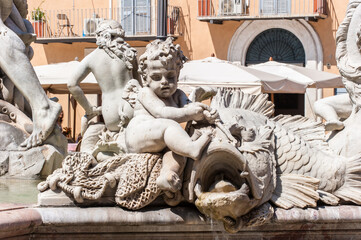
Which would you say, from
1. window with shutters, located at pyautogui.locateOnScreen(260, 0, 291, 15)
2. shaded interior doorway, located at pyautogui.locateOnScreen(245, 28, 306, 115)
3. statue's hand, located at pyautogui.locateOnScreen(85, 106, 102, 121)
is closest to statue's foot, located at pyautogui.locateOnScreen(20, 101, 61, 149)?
statue's hand, located at pyautogui.locateOnScreen(85, 106, 102, 121)

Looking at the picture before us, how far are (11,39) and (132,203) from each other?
3010mm

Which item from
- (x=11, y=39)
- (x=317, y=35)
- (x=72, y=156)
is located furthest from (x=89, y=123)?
(x=317, y=35)

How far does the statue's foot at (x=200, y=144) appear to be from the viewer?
316cm

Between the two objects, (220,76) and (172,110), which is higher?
A: (172,110)

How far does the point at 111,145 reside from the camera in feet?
17.7

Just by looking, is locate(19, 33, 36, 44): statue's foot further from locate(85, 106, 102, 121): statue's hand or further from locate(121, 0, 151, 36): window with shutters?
locate(121, 0, 151, 36): window with shutters

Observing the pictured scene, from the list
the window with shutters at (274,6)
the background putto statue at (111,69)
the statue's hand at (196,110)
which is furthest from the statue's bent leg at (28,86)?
the window with shutters at (274,6)

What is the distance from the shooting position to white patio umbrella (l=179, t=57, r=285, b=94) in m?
14.1

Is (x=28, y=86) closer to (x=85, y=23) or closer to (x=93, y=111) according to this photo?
(x=93, y=111)

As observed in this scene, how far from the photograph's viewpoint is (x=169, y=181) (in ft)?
10.4

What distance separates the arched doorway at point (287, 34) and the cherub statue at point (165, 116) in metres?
21.4

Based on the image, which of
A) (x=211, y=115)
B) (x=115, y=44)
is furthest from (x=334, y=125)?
(x=115, y=44)

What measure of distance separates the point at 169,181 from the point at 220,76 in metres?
11.4

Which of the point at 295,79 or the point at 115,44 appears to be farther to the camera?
the point at 295,79
